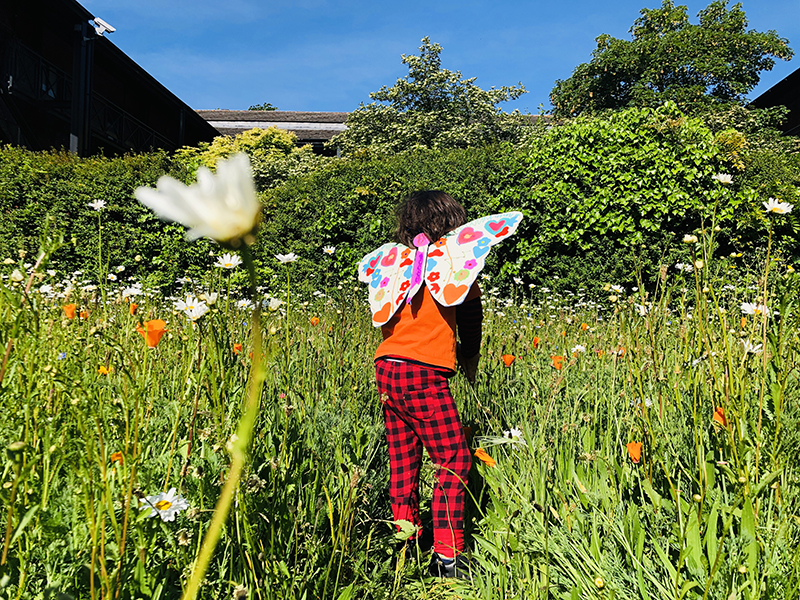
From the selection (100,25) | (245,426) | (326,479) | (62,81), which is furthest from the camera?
(62,81)

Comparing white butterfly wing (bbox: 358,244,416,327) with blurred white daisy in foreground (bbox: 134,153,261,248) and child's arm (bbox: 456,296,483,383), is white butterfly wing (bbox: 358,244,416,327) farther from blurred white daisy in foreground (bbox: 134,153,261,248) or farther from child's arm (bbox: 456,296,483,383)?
blurred white daisy in foreground (bbox: 134,153,261,248)

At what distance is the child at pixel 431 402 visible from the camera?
2.04m

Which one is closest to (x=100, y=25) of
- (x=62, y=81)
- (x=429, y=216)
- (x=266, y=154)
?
(x=62, y=81)

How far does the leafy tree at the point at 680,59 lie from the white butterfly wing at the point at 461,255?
65.2 feet

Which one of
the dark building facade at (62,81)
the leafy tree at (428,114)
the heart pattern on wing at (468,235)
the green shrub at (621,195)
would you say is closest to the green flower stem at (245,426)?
the heart pattern on wing at (468,235)

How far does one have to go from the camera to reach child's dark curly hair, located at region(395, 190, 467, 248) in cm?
228

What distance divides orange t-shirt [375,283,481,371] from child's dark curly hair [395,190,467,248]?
0.27 meters

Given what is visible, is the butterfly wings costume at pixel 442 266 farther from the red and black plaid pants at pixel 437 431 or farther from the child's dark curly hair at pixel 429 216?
the red and black plaid pants at pixel 437 431

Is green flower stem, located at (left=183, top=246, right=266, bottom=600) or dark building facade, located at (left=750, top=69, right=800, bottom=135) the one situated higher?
dark building facade, located at (left=750, top=69, right=800, bottom=135)

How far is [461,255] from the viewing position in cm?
209

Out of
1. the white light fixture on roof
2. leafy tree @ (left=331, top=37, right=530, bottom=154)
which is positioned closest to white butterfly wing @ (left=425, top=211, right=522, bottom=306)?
the white light fixture on roof

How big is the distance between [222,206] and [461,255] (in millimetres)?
1783

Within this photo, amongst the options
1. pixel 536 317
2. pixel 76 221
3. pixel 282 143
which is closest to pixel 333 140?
pixel 282 143

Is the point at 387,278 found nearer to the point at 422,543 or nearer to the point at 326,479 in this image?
the point at 326,479
